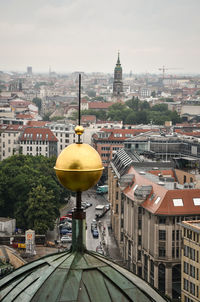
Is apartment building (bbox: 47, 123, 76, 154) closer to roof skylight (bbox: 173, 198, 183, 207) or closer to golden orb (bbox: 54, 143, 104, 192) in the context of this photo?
roof skylight (bbox: 173, 198, 183, 207)

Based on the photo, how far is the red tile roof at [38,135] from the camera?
3408 inches

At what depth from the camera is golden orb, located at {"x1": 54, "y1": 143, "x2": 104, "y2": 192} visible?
634 centimetres

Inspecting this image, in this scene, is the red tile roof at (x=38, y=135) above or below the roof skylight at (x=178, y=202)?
above

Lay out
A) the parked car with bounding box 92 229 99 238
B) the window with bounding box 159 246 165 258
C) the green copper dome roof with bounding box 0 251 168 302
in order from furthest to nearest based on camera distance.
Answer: the parked car with bounding box 92 229 99 238 → the window with bounding box 159 246 165 258 → the green copper dome roof with bounding box 0 251 168 302

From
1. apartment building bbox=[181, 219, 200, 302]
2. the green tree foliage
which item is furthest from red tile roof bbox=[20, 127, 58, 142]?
apartment building bbox=[181, 219, 200, 302]

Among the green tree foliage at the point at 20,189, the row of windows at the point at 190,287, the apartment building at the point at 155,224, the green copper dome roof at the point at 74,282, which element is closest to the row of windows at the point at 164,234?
the apartment building at the point at 155,224

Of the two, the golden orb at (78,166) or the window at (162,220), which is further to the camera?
the window at (162,220)

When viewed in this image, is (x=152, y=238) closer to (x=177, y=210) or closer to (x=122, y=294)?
(x=177, y=210)

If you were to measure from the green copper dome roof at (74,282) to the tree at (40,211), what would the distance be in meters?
43.1

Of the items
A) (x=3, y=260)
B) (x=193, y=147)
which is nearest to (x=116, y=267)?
(x=3, y=260)

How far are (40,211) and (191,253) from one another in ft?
61.8

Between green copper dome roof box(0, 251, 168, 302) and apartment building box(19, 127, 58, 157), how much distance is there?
263 feet

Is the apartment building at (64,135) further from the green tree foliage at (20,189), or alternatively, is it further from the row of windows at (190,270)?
the row of windows at (190,270)

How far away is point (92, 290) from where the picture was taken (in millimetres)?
5934
